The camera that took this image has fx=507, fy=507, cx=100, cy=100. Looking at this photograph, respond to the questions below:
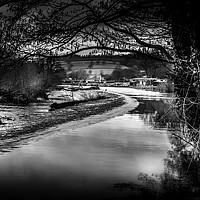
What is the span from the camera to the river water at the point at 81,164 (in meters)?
10.6

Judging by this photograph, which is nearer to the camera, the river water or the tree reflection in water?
the tree reflection in water

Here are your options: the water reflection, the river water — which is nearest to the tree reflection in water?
the water reflection

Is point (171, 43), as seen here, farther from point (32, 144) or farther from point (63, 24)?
point (32, 144)

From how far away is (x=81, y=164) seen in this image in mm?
14172

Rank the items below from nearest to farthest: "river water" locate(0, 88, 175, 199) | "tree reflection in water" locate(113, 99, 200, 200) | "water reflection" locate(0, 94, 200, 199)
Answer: "tree reflection in water" locate(113, 99, 200, 200) < "water reflection" locate(0, 94, 200, 199) < "river water" locate(0, 88, 175, 199)

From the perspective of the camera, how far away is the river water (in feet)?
34.6

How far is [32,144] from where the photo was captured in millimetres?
18312

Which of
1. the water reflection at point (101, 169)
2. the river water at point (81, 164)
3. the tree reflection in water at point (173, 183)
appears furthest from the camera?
the river water at point (81, 164)

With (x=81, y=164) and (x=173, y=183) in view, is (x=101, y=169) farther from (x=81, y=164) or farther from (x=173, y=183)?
(x=173, y=183)

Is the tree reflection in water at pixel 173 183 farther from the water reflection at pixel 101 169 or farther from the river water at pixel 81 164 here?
the river water at pixel 81 164

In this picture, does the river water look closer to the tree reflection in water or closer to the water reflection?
the water reflection

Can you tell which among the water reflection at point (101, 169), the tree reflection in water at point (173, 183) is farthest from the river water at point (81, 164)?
the tree reflection in water at point (173, 183)

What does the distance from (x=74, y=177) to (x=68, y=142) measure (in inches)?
295

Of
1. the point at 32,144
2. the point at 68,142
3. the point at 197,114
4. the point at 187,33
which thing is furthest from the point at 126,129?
the point at 187,33
